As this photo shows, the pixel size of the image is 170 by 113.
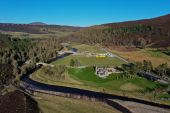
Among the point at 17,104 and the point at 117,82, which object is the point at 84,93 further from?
the point at 17,104

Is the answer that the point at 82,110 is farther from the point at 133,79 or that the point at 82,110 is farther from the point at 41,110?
the point at 133,79

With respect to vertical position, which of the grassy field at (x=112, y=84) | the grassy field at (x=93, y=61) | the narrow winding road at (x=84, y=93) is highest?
the grassy field at (x=93, y=61)

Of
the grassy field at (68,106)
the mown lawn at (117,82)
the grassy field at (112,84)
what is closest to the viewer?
the grassy field at (68,106)

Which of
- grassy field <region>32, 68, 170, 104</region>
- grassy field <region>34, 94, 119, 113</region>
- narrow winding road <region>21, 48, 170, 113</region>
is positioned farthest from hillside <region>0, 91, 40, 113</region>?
grassy field <region>32, 68, 170, 104</region>

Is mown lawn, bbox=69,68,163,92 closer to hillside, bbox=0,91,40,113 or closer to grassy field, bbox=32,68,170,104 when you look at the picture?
grassy field, bbox=32,68,170,104

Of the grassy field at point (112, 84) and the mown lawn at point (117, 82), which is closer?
the grassy field at point (112, 84)

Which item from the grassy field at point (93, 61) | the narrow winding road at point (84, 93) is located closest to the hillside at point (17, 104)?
the narrow winding road at point (84, 93)

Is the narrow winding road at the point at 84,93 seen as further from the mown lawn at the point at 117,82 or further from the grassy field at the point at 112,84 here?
the mown lawn at the point at 117,82

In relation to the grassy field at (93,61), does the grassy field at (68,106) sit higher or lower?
lower

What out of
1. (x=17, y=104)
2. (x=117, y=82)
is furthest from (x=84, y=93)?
(x=17, y=104)
